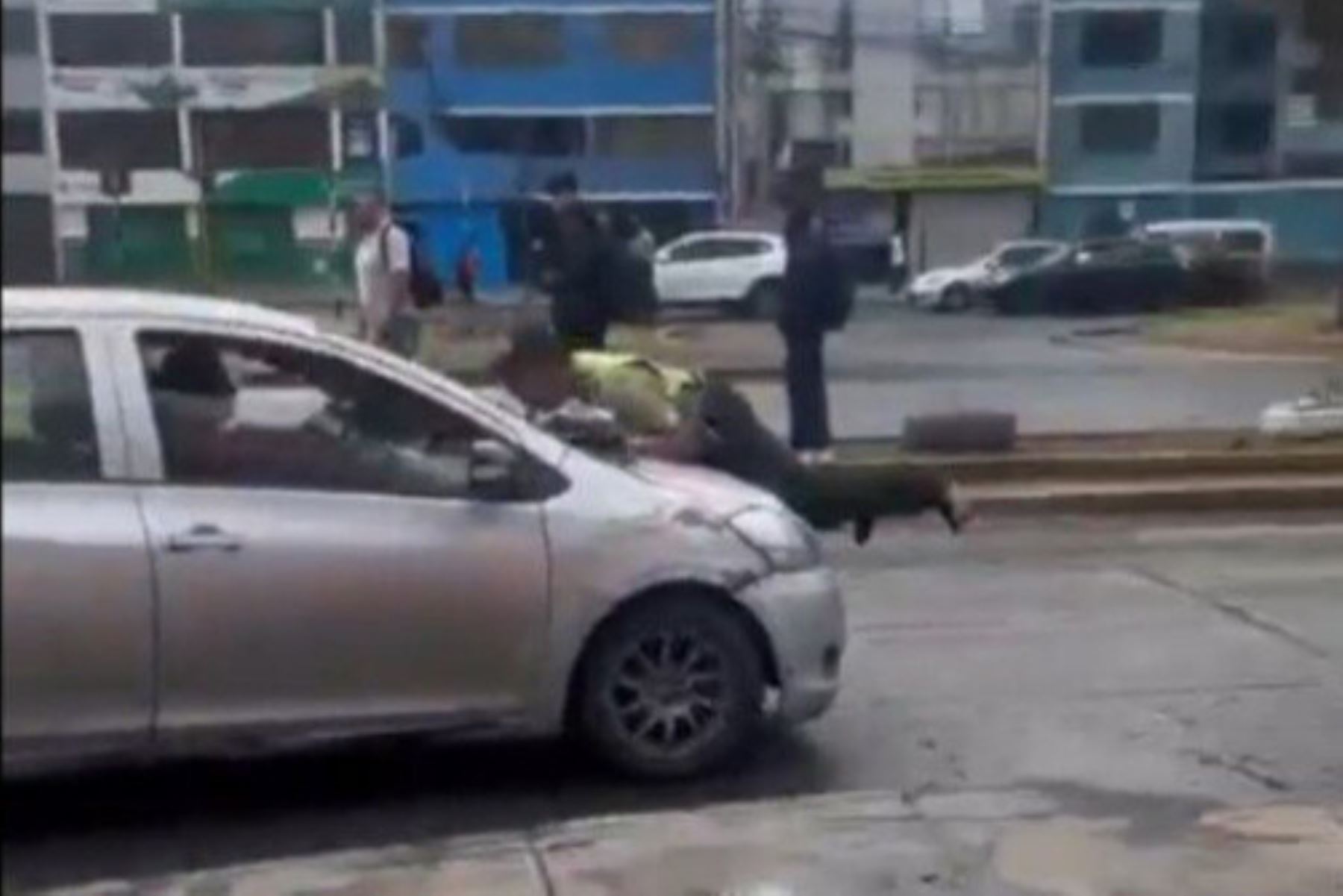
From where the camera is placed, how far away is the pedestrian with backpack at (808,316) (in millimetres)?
12656

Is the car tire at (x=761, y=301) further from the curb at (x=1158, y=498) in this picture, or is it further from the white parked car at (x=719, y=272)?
the curb at (x=1158, y=498)

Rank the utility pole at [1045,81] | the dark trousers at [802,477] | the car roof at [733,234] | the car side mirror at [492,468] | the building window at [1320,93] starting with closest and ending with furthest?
the car side mirror at [492,468]
the dark trousers at [802,477]
the car roof at [733,234]
the utility pole at [1045,81]
the building window at [1320,93]

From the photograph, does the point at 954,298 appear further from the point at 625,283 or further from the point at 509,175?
the point at 625,283

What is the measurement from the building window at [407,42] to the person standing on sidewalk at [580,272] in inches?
121

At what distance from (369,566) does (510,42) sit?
34.0 ft

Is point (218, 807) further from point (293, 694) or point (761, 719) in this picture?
point (761, 719)

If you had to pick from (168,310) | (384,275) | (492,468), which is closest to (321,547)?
(492,468)

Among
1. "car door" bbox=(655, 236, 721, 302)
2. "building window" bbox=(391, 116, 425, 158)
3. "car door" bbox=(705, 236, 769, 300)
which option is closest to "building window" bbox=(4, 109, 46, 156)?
"building window" bbox=(391, 116, 425, 158)

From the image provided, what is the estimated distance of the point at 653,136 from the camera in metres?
15.8

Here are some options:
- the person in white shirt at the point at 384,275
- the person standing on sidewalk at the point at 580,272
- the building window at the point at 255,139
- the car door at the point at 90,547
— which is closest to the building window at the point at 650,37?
the person in white shirt at the point at 384,275

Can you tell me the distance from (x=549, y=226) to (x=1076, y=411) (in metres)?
5.25

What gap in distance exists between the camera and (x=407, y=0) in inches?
590

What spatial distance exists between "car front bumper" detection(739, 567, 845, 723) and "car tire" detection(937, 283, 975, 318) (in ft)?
43.3

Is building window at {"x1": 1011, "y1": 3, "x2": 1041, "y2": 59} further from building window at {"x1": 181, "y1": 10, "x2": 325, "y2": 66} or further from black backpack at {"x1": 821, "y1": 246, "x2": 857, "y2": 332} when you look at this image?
building window at {"x1": 181, "y1": 10, "x2": 325, "y2": 66}
